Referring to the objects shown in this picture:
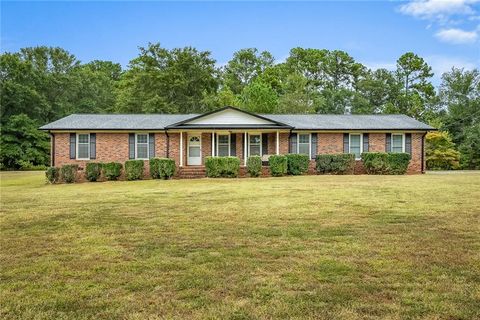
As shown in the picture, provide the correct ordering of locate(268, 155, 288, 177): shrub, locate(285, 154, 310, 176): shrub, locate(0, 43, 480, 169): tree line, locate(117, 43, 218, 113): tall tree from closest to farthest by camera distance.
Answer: locate(268, 155, 288, 177): shrub → locate(285, 154, 310, 176): shrub → locate(0, 43, 480, 169): tree line → locate(117, 43, 218, 113): tall tree

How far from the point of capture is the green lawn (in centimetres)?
331

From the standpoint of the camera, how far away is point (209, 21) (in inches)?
974

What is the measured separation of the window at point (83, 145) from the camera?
2236 cm

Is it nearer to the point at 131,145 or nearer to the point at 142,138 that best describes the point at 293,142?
the point at 142,138

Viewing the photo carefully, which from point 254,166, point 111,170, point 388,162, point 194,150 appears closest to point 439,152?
point 388,162

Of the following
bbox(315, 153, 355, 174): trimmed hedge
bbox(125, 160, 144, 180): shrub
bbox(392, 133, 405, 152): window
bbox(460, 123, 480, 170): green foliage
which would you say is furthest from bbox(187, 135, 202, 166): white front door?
bbox(460, 123, 480, 170): green foliage

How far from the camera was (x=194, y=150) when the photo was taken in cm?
2373

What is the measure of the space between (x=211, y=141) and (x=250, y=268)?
64.4 feet

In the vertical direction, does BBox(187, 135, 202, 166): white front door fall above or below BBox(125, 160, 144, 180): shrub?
above

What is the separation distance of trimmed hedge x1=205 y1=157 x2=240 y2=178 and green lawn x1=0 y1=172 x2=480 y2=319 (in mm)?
10687

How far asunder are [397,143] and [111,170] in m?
15.6

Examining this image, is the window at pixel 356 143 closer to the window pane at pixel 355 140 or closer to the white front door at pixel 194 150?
the window pane at pixel 355 140

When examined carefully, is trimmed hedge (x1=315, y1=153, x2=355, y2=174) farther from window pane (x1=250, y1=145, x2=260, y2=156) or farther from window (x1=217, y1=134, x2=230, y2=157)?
window (x1=217, y1=134, x2=230, y2=157)

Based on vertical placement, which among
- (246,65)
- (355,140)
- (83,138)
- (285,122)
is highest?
(246,65)
